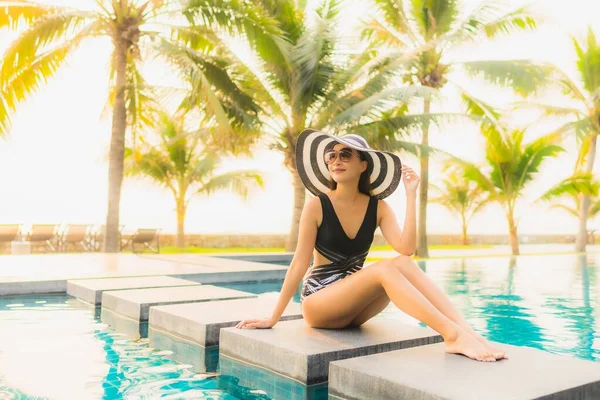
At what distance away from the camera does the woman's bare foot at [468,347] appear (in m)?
2.90

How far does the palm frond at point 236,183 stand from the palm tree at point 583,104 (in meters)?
10.5

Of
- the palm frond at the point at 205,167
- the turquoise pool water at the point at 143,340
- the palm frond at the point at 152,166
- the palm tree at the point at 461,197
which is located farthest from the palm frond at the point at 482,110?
the palm tree at the point at 461,197

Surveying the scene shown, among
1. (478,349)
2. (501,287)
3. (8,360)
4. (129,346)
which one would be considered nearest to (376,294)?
(478,349)

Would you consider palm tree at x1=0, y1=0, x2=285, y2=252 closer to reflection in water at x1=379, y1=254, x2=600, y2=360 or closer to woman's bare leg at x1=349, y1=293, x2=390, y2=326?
reflection in water at x1=379, y1=254, x2=600, y2=360

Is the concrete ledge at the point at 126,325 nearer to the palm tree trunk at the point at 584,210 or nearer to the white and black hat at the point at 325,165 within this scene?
the white and black hat at the point at 325,165

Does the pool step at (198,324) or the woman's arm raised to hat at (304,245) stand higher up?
the woman's arm raised to hat at (304,245)

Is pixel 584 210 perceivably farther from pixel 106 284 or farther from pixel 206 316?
pixel 206 316

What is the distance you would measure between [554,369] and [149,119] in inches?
532

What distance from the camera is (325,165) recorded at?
3664 mm

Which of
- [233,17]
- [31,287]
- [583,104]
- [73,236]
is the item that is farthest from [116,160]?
[583,104]

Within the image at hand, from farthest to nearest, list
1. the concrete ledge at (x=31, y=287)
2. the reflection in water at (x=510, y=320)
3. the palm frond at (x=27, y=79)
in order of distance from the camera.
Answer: the palm frond at (x=27, y=79) < the concrete ledge at (x=31, y=287) < the reflection in water at (x=510, y=320)

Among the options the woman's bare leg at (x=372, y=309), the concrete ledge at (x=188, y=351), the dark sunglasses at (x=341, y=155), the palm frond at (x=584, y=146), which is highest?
the palm frond at (x=584, y=146)

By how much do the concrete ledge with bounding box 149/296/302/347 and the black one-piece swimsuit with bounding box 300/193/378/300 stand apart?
36.6 inches

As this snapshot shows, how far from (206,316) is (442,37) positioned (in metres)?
11.9
